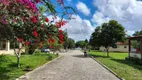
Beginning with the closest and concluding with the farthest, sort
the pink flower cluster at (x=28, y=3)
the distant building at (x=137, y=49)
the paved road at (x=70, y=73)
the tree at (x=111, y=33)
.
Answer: the pink flower cluster at (x=28, y=3) → the paved road at (x=70, y=73) → the distant building at (x=137, y=49) → the tree at (x=111, y=33)

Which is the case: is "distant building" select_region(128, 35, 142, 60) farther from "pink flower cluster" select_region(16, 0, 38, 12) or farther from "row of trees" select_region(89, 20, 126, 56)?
"pink flower cluster" select_region(16, 0, 38, 12)

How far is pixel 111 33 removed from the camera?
4369 centimetres

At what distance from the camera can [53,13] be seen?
966cm

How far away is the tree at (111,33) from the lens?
43.3m

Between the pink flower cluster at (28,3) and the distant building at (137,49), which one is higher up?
the pink flower cluster at (28,3)

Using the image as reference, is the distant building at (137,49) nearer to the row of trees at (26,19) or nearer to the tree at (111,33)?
the tree at (111,33)

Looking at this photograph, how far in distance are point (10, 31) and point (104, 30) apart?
117 ft

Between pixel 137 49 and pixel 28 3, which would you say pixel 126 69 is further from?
pixel 28 3

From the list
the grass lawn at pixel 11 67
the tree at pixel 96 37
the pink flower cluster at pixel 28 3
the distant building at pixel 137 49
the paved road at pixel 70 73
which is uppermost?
the tree at pixel 96 37

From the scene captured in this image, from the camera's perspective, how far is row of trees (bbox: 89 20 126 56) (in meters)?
43.4

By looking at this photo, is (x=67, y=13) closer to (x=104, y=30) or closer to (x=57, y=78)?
(x=57, y=78)

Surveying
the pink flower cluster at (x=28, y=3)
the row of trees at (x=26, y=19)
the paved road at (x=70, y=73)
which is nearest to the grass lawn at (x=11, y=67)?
the paved road at (x=70, y=73)

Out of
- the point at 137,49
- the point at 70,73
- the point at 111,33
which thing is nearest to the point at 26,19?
the point at 70,73

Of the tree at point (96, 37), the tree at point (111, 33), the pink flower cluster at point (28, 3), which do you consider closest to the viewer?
the pink flower cluster at point (28, 3)
